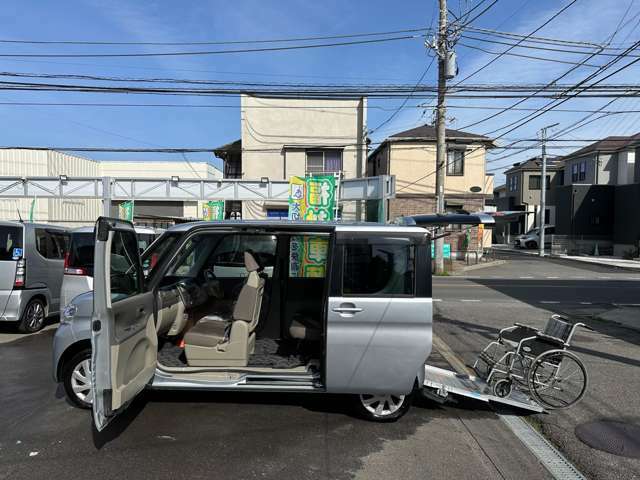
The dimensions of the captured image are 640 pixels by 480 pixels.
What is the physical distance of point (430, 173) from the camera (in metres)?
25.9

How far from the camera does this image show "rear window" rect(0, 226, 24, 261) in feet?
24.0

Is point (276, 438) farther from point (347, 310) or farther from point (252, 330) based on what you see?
point (347, 310)

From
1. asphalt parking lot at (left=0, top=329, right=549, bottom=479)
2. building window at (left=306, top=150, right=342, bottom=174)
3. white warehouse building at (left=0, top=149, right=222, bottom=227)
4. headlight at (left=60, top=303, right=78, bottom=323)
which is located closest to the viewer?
asphalt parking lot at (left=0, top=329, right=549, bottom=479)

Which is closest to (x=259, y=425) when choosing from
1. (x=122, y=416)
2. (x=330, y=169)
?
(x=122, y=416)

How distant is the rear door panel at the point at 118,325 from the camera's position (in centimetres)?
315

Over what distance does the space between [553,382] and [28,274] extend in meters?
7.78

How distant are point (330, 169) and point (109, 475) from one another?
22428 millimetres

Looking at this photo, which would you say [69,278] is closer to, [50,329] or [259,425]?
[50,329]

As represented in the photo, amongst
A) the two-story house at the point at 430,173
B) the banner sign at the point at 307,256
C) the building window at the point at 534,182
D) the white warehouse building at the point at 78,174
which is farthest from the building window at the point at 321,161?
the building window at the point at 534,182

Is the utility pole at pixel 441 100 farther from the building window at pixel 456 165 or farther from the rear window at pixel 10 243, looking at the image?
the rear window at pixel 10 243

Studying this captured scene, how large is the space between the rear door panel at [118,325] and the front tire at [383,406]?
1897mm

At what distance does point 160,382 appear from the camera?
13.1 feet

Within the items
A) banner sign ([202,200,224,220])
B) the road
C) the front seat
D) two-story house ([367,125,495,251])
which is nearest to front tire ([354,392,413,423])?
the front seat

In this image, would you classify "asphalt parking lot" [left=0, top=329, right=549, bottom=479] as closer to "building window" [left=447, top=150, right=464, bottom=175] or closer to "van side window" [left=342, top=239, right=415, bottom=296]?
"van side window" [left=342, top=239, right=415, bottom=296]
